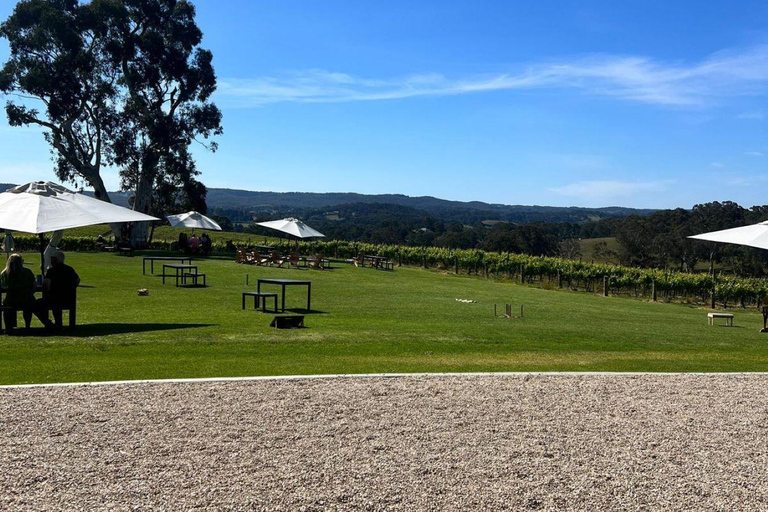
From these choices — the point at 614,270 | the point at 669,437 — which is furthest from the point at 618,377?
the point at 614,270

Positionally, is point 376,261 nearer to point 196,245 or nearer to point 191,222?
point 191,222

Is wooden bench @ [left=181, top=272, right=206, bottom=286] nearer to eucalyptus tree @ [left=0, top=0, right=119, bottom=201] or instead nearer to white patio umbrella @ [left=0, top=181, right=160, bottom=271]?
white patio umbrella @ [left=0, top=181, right=160, bottom=271]

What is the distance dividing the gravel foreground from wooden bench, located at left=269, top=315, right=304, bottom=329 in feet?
14.4

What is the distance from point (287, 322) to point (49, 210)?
4.37 meters

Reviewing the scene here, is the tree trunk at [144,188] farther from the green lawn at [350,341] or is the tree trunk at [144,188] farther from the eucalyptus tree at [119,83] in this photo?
the green lawn at [350,341]

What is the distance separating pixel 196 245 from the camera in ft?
115

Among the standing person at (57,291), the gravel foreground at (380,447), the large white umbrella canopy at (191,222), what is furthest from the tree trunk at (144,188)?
the gravel foreground at (380,447)

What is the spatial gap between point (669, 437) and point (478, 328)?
22.7 ft

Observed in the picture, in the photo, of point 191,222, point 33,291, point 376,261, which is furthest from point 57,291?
point 376,261

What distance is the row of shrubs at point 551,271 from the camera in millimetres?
30750

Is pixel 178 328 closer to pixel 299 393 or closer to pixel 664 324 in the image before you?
pixel 299 393

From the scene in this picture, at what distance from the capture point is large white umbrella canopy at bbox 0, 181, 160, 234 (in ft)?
36.6

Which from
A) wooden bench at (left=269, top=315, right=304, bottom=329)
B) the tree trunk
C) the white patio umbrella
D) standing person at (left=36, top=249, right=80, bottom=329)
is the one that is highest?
the tree trunk

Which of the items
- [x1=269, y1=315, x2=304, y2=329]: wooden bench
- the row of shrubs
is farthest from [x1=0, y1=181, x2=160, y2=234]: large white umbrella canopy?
the row of shrubs
